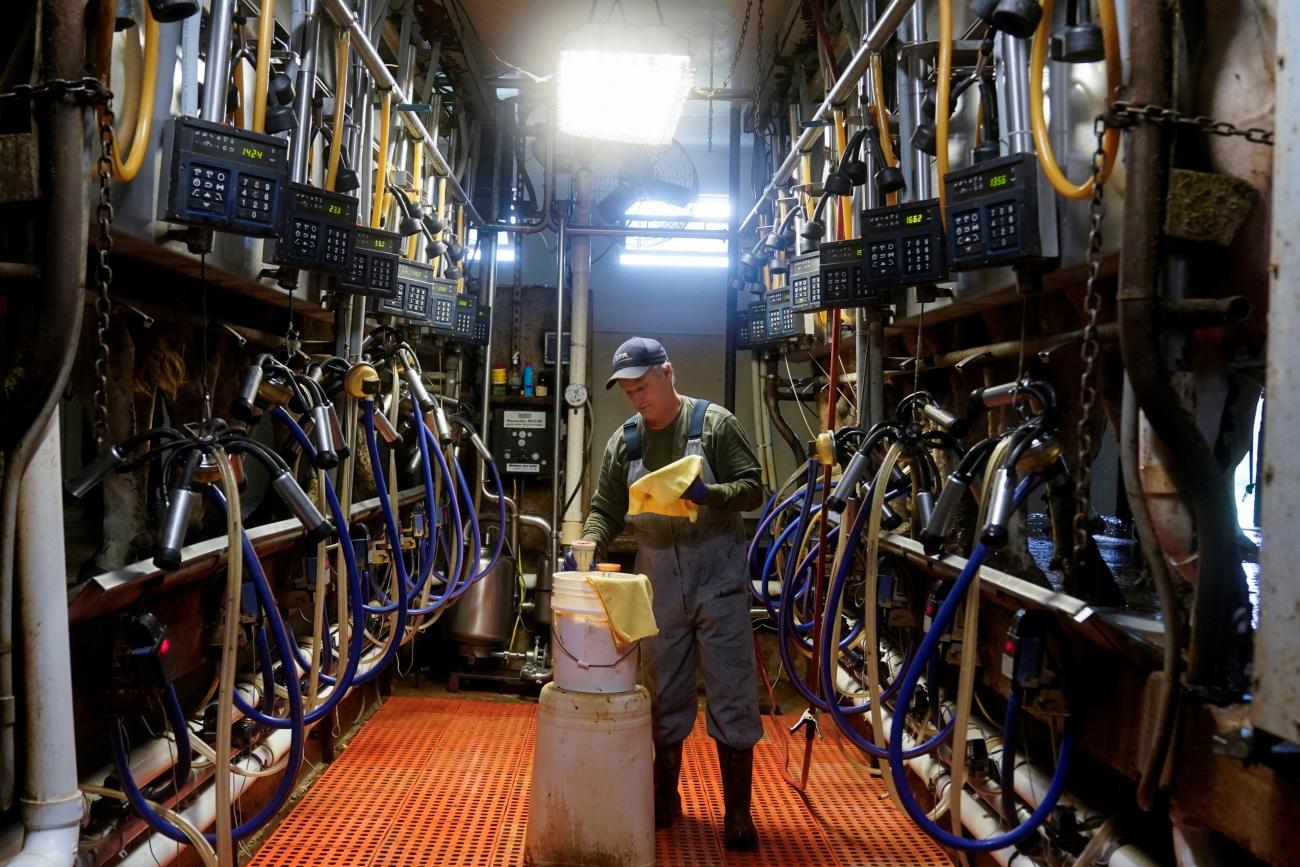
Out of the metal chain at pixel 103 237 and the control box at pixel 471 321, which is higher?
the control box at pixel 471 321

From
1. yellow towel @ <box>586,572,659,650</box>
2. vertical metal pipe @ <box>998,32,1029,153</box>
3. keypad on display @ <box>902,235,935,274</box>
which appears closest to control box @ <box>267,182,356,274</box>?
yellow towel @ <box>586,572,659,650</box>

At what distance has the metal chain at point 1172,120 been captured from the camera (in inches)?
67.7

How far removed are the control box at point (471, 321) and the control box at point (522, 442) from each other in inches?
21.9

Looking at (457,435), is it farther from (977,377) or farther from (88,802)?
(88,802)

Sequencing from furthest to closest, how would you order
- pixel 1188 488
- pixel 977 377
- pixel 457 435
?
1. pixel 457 435
2. pixel 977 377
3. pixel 1188 488

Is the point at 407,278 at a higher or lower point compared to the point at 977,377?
higher

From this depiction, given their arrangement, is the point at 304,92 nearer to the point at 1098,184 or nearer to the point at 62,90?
the point at 62,90

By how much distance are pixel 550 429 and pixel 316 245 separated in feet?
11.7

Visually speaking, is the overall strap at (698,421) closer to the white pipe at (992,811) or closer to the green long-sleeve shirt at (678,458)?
the green long-sleeve shirt at (678,458)

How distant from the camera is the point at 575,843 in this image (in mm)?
2828

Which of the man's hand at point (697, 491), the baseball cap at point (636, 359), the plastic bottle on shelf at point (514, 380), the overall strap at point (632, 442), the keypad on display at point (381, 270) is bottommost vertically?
the man's hand at point (697, 491)

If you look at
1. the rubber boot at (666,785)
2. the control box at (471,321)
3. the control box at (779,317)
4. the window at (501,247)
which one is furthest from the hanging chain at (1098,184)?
the window at (501,247)

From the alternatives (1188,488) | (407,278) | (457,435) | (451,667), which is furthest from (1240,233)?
(451,667)

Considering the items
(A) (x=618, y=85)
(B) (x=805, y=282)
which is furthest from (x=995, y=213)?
(A) (x=618, y=85)
